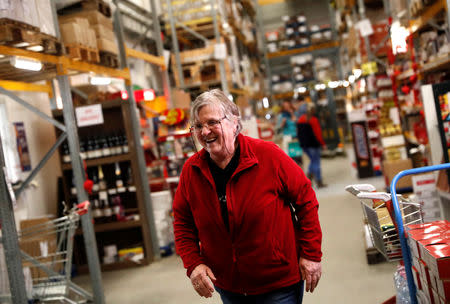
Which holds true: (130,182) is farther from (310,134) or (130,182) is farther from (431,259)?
(431,259)

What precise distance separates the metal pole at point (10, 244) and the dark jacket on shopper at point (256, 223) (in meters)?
2.35

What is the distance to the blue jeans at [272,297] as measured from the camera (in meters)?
2.64

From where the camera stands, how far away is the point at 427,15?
649cm

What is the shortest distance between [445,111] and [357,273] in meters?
1.90

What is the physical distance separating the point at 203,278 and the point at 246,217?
40cm

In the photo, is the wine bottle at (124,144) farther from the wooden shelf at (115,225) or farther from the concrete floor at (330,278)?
the concrete floor at (330,278)

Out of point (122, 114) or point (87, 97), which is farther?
point (87, 97)

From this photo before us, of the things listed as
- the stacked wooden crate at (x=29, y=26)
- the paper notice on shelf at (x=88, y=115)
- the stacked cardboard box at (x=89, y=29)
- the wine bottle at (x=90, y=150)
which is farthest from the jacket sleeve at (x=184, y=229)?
the wine bottle at (x=90, y=150)

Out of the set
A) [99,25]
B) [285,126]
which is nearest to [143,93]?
[99,25]

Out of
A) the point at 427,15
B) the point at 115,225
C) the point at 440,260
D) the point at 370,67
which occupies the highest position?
the point at 427,15

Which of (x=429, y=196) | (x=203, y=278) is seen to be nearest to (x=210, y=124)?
(x=203, y=278)

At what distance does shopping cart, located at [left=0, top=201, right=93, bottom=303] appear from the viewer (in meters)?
5.11

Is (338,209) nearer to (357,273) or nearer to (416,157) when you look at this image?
(416,157)

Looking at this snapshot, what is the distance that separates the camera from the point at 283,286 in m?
2.62
